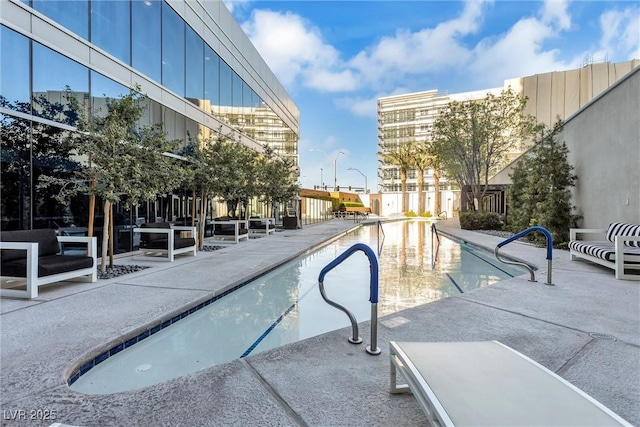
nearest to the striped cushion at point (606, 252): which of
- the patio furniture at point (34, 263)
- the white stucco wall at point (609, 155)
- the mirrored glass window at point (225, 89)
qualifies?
the white stucco wall at point (609, 155)

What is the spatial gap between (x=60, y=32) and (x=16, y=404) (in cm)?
753

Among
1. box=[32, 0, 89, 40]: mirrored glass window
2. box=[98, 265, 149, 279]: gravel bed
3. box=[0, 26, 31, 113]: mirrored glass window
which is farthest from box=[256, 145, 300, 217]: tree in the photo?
box=[0, 26, 31, 113]: mirrored glass window

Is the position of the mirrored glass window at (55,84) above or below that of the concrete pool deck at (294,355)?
above

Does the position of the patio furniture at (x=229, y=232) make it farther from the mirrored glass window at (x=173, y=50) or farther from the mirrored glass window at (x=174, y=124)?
the mirrored glass window at (x=173, y=50)

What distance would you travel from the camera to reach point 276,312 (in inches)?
177

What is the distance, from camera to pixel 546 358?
265cm

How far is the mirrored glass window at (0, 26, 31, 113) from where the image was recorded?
18.9ft

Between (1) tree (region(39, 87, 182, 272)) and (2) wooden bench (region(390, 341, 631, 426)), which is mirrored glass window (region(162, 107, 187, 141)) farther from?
(2) wooden bench (region(390, 341, 631, 426))

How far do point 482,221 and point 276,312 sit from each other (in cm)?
1497

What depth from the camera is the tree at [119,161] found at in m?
5.60

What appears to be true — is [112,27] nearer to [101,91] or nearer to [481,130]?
[101,91]

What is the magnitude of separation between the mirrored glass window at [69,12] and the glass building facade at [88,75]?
0.06ft

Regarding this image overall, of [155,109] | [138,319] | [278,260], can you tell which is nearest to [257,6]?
[155,109]

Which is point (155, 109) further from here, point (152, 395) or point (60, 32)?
point (152, 395)
